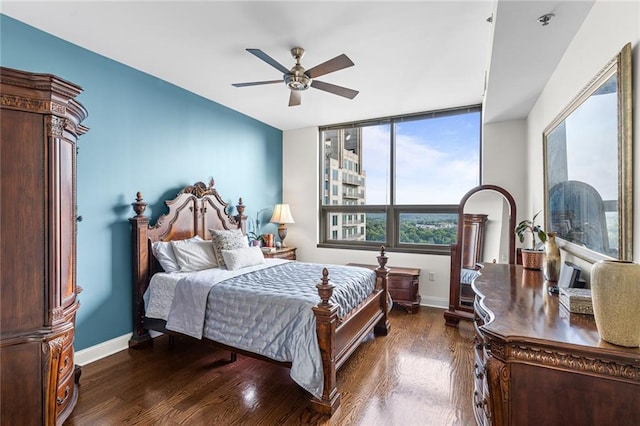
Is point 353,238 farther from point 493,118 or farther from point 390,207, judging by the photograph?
point 493,118

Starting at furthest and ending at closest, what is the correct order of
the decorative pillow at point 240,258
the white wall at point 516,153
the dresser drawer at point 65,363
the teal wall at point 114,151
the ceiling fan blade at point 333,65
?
1. the decorative pillow at point 240,258
2. the teal wall at point 114,151
3. the ceiling fan blade at point 333,65
4. the dresser drawer at point 65,363
5. the white wall at point 516,153

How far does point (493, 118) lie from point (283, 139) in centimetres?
327

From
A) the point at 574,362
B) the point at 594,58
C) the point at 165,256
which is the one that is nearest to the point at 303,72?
the point at 594,58

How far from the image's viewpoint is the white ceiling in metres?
2.06

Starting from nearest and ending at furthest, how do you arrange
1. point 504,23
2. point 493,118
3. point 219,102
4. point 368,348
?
1. point 504,23
2. point 368,348
3. point 493,118
4. point 219,102

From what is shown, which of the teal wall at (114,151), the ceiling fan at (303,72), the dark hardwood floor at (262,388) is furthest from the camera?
the teal wall at (114,151)

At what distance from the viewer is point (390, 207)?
474 cm

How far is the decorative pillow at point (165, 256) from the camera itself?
10.1 feet

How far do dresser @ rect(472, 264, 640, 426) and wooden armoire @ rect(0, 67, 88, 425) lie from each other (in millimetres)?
2212

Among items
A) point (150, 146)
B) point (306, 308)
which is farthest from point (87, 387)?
point (150, 146)

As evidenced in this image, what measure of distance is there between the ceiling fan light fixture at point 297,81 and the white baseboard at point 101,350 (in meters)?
2.90

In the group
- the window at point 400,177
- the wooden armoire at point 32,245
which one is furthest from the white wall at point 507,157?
the wooden armoire at point 32,245

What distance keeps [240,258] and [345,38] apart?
2.40 metres

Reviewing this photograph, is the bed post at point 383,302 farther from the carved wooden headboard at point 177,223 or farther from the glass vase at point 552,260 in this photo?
the carved wooden headboard at point 177,223
